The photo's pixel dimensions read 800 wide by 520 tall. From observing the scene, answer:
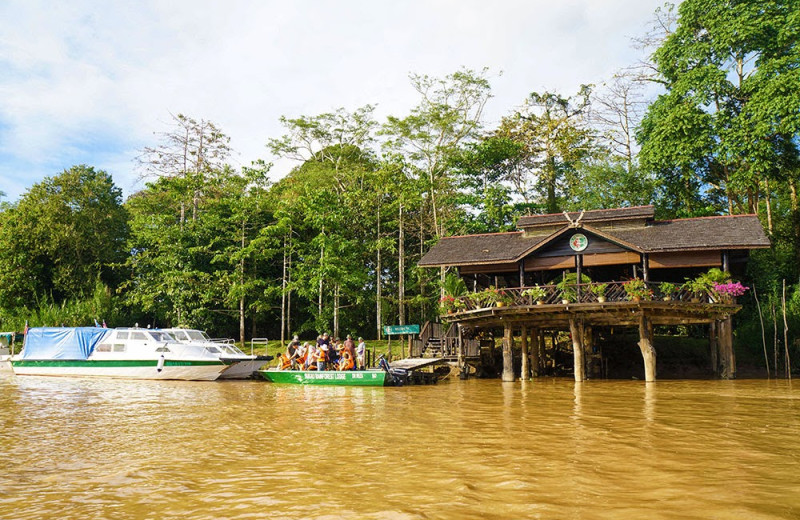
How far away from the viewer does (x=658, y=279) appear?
26375 mm

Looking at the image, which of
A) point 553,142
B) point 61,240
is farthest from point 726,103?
point 61,240

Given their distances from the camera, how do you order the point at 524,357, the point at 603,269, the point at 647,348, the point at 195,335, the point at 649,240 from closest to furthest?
1. the point at 647,348
2. the point at 649,240
3. the point at 524,357
4. the point at 195,335
5. the point at 603,269

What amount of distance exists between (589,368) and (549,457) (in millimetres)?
16682

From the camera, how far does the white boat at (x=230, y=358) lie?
23.1m

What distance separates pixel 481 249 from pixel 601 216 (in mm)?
5001

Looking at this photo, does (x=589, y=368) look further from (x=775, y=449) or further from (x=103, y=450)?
(x=103, y=450)

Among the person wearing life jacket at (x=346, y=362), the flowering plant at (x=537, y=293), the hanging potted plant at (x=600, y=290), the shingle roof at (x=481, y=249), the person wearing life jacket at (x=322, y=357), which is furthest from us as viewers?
the shingle roof at (x=481, y=249)

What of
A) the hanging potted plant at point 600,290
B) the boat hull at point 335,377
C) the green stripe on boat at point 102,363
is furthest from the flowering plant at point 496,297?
the green stripe on boat at point 102,363

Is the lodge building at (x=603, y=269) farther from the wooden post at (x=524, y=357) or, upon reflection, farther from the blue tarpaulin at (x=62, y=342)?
the blue tarpaulin at (x=62, y=342)

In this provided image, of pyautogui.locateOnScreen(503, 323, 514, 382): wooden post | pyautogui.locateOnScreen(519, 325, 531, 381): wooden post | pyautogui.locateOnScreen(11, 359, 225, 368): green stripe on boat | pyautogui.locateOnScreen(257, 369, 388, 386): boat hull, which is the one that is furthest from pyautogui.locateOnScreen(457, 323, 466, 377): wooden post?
pyautogui.locateOnScreen(11, 359, 225, 368): green stripe on boat

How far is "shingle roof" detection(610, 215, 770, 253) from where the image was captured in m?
20.9

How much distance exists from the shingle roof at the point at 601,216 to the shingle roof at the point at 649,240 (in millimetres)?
517

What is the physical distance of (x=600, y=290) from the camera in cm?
2034

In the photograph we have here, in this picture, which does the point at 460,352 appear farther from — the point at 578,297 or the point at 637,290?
the point at 637,290
